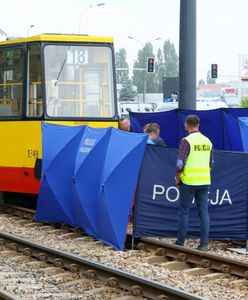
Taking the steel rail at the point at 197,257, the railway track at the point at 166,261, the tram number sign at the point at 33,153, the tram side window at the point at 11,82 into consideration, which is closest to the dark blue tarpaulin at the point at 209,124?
the tram number sign at the point at 33,153

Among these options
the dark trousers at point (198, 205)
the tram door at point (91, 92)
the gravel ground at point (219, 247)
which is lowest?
the gravel ground at point (219, 247)

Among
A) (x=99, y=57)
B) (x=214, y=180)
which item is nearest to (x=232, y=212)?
(x=214, y=180)

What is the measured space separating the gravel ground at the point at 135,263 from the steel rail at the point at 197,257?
18 cm

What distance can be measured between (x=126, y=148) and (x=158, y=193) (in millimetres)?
782

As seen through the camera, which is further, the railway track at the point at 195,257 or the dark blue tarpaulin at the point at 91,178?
the dark blue tarpaulin at the point at 91,178

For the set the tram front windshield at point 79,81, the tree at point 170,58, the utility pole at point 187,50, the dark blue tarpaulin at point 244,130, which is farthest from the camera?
the tree at point 170,58

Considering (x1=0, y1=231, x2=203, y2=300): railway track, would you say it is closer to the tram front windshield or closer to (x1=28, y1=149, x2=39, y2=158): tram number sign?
(x1=28, y1=149, x2=39, y2=158): tram number sign

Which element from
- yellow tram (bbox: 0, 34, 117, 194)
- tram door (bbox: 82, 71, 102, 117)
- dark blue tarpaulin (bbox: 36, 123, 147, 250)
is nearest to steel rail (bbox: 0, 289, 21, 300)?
dark blue tarpaulin (bbox: 36, 123, 147, 250)

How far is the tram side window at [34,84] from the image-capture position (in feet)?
47.2

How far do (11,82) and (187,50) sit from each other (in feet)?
11.7

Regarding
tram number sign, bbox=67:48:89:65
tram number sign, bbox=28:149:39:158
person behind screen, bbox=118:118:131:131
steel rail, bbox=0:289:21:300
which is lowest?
steel rail, bbox=0:289:21:300

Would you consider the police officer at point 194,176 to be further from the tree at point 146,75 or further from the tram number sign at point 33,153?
the tree at point 146,75

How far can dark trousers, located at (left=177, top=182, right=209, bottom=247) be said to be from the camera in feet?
34.3

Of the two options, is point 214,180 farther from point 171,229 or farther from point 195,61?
point 195,61
